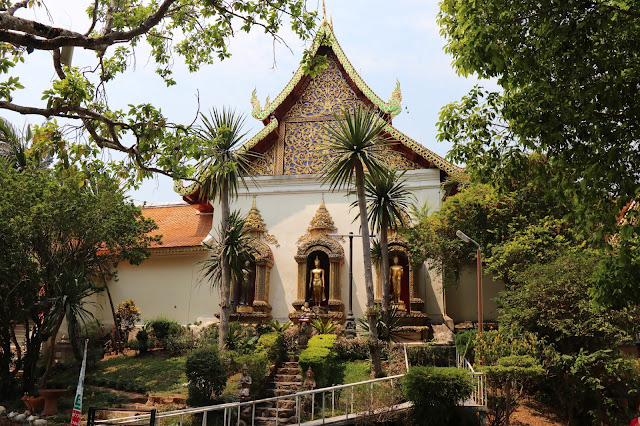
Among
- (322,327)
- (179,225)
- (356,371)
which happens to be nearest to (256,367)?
(356,371)

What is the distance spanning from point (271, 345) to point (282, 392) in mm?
1694

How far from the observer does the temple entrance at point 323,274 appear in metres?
20.3

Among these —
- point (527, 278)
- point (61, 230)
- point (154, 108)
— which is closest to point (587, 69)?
point (154, 108)

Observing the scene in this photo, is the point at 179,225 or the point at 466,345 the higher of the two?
the point at 179,225

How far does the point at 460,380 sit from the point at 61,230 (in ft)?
36.3

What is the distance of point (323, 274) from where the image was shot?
20.3 m

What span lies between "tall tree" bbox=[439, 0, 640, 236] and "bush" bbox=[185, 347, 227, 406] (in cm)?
768

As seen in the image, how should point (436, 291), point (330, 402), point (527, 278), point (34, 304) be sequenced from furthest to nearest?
point (436, 291) < point (34, 304) < point (527, 278) < point (330, 402)

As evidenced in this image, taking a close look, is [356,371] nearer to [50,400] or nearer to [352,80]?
[50,400]

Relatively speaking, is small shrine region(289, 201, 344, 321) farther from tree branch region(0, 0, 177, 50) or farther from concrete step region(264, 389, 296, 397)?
tree branch region(0, 0, 177, 50)

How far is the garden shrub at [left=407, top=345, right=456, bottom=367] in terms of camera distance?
15.9 meters

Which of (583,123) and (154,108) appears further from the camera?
(154,108)

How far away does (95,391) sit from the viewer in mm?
15305

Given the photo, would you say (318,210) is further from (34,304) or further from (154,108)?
(154,108)
